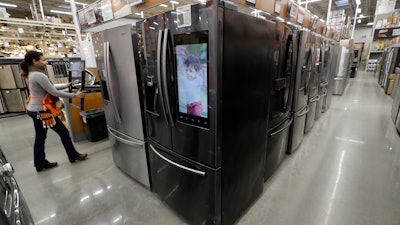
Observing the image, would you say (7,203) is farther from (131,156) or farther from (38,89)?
(38,89)

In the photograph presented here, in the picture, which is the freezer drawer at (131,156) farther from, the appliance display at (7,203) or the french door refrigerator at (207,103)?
the appliance display at (7,203)

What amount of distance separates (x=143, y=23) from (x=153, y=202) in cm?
184

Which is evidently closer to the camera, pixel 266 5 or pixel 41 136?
pixel 41 136

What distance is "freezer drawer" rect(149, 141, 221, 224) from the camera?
1.48m

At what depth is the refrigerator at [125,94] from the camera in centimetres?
189

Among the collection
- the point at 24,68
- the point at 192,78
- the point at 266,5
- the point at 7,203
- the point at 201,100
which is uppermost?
the point at 266,5

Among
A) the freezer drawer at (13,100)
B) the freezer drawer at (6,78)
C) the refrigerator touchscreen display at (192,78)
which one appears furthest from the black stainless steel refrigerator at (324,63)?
the freezer drawer at (13,100)

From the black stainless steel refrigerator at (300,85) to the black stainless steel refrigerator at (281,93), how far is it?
11 centimetres

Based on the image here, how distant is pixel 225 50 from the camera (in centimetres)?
124

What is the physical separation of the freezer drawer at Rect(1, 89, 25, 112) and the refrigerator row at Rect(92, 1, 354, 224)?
497 cm

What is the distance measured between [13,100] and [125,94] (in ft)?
18.5

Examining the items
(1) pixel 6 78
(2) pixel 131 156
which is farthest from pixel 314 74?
(1) pixel 6 78

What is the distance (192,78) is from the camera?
137 centimetres

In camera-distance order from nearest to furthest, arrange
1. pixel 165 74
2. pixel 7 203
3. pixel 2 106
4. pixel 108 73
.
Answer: pixel 7 203, pixel 165 74, pixel 108 73, pixel 2 106
